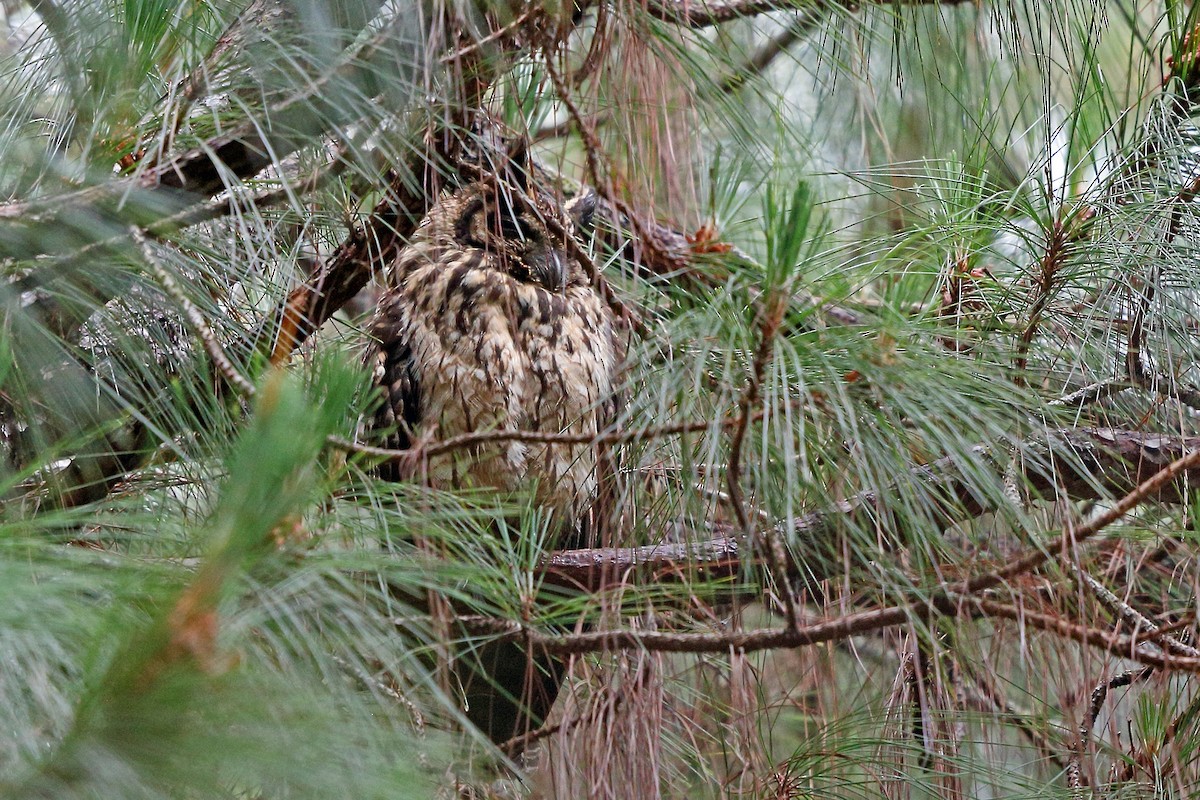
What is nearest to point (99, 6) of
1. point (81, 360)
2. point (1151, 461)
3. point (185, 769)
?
point (81, 360)

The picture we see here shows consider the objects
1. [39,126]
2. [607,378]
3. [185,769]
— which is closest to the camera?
[185,769]

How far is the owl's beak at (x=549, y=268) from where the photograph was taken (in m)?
2.05

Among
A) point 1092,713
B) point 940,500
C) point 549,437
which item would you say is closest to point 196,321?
point 549,437

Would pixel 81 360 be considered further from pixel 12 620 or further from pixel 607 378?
pixel 607 378

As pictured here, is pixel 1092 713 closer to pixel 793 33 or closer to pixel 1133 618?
pixel 1133 618

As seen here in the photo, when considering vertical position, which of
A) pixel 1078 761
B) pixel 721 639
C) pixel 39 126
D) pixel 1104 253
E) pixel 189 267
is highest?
pixel 39 126

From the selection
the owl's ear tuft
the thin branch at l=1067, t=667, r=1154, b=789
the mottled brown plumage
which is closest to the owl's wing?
the mottled brown plumage

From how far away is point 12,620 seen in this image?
29.5 inches

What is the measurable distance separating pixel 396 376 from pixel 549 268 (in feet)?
1.09

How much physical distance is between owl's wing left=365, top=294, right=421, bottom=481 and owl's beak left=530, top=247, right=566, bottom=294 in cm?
26

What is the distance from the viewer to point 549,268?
6.77 feet

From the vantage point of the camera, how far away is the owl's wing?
6.70 feet

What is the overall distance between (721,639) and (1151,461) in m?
0.64

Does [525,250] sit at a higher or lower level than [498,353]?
higher
